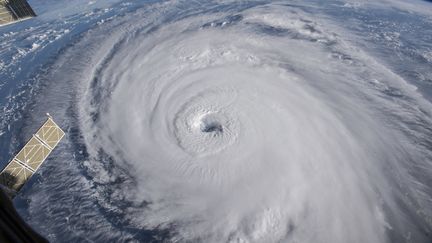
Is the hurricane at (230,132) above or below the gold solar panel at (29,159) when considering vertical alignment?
below

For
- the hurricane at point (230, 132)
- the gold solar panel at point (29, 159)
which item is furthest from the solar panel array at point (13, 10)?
the hurricane at point (230, 132)

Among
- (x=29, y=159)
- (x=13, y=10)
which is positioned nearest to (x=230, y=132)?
(x=29, y=159)

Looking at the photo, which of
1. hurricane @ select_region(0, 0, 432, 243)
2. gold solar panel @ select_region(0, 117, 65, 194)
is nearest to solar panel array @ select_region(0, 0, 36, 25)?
gold solar panel @ select_region(0, 117, 65, 194)

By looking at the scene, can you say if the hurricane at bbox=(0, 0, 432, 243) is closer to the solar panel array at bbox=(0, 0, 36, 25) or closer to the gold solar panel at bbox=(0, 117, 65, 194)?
the gold solar panel at bbox=(0, 117, 65, 194)

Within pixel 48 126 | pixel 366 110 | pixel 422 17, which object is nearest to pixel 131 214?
pixel 48 126

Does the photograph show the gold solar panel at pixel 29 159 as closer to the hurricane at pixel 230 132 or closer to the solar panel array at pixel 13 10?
the hurricane at pixel 230 132

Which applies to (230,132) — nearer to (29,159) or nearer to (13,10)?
(29,159)
